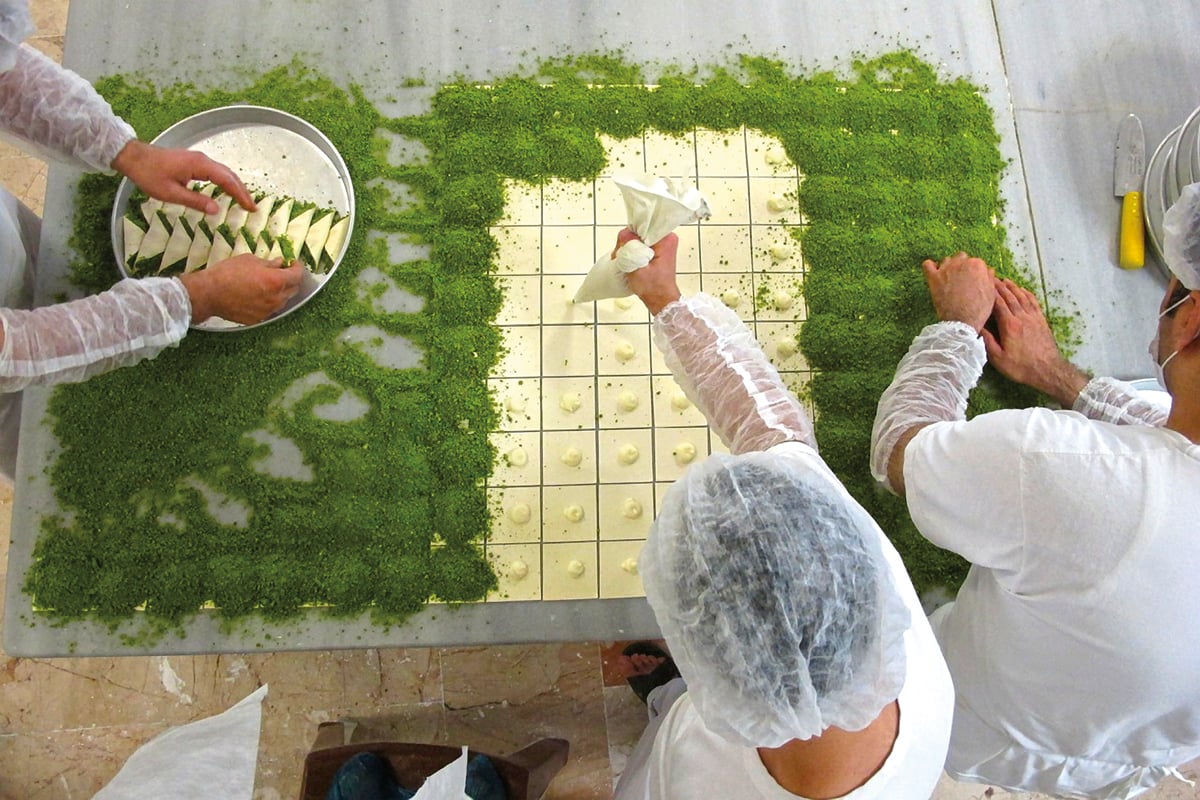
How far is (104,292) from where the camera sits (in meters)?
1.43

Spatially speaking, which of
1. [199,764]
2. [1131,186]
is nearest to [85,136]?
[199,764]

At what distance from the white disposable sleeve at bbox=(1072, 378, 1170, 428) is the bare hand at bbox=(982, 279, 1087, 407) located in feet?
0.08

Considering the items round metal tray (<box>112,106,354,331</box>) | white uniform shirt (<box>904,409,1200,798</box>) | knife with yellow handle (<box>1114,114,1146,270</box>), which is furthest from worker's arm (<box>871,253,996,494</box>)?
round metal tray (<box>112,106,354,331</box>)

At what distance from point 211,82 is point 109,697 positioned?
1.65 metres

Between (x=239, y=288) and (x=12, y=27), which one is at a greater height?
(x=12, y=27)

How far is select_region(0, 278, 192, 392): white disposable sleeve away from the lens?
1.26m

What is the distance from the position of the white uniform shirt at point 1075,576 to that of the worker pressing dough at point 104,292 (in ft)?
4.26

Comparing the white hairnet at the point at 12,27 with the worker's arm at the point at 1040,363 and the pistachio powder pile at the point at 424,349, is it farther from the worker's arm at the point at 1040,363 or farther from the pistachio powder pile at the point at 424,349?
the worker's arm at the point at 1040,363

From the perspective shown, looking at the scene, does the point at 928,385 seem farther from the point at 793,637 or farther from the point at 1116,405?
the point at 793,637

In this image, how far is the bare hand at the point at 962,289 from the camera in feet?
5.11

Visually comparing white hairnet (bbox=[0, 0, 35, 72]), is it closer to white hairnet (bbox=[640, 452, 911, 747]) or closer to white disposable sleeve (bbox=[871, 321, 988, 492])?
white hairnet (bbox=[640, 452, 911, 747])

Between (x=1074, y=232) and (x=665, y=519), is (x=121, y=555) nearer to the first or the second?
(x=665, y=519)

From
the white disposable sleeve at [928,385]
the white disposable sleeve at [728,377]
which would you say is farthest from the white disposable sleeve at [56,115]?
the white disposable sleeve at [928,385]

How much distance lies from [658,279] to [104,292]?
1.07 meters
